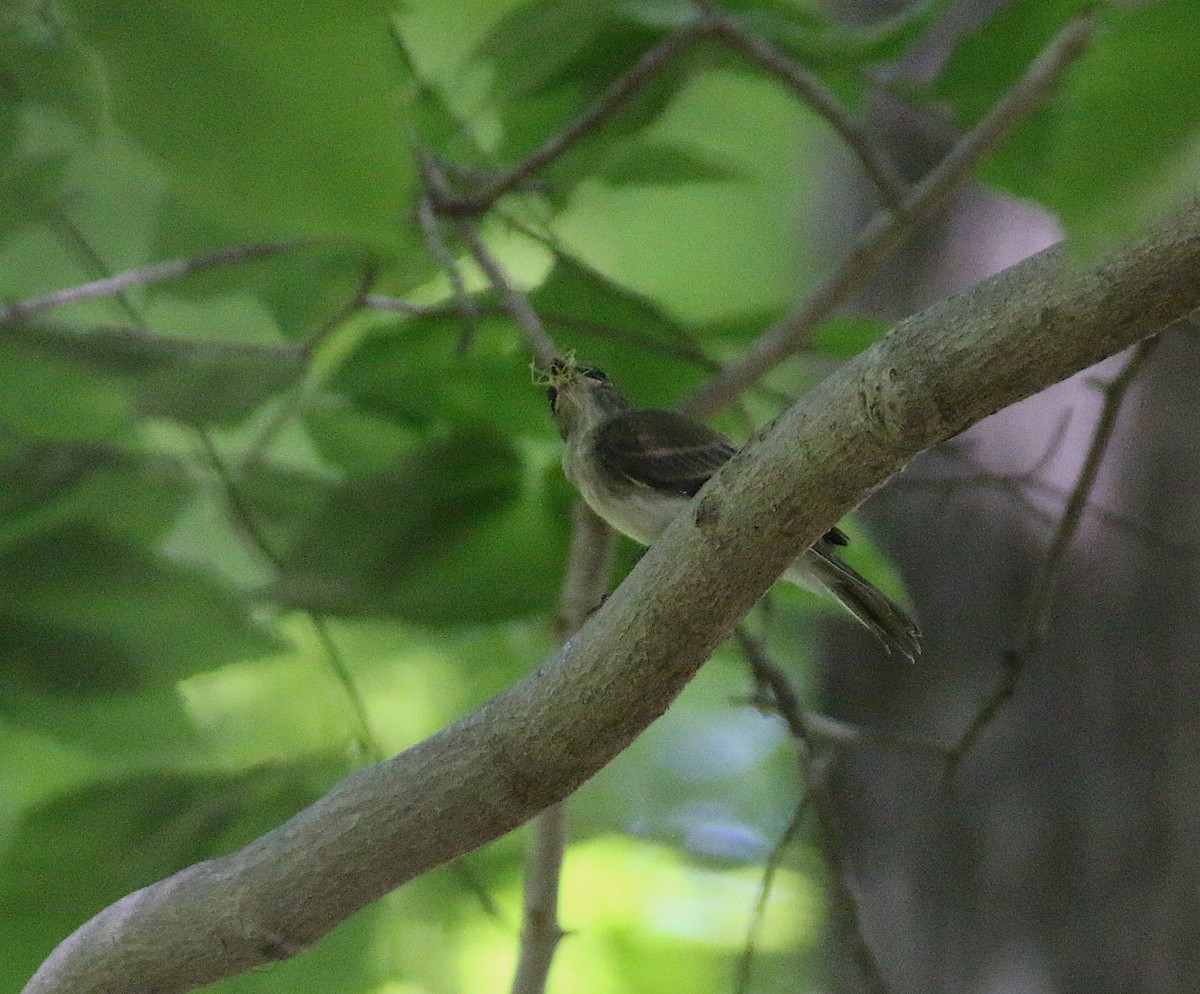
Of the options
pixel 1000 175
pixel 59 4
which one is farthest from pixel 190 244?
pixel 59 4

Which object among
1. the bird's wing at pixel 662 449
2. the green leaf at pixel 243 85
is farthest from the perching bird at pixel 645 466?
the green leaf at pixel 243 85

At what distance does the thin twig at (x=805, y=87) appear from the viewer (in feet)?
3.82

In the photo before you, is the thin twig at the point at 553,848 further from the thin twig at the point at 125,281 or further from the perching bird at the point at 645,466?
the thin twig at the point at 125,281

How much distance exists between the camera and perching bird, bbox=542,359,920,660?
1.07 metres

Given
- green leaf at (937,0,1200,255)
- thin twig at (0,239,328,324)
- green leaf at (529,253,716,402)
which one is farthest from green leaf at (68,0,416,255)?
green leaf at (529,253,716,402)

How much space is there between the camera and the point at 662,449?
1170mm

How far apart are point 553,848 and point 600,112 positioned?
648 millimetres

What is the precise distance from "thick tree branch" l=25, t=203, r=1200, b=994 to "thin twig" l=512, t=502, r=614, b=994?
258mm

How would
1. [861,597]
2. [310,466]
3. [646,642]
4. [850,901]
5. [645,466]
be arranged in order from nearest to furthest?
1. [646,642]
2. [850,901]
3. [861,597]
4. [645,466]
5. [310,466]

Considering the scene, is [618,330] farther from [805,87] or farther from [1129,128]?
[1129,128]

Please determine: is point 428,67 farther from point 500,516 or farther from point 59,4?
point 59,4

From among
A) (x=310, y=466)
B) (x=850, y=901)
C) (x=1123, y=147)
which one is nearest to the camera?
(x=1123, y=147)

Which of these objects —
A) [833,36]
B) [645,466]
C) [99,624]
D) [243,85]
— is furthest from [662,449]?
[243,85]

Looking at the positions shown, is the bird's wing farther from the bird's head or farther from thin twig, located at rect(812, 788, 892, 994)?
thin twig, located at rect(812, 788, 892, 994)
